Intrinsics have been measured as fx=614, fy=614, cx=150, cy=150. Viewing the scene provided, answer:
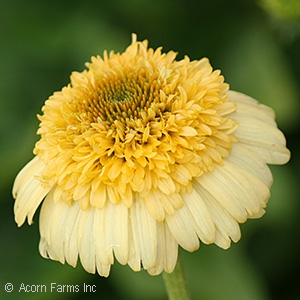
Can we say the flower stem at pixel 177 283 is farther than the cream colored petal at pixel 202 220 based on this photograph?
Yes

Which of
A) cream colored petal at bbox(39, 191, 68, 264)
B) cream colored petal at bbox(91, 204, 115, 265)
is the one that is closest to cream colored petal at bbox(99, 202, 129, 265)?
cream colored petal at bbox(91, 204, 115, 265)

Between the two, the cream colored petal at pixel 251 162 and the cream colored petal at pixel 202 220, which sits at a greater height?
the cream colored petal at pixel 251 162

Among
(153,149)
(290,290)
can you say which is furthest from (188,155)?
(290,290)

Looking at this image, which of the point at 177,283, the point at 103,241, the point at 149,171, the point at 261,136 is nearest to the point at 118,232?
the point at 103,241

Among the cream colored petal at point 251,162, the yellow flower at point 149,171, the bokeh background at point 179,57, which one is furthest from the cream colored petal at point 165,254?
the bokeh background at point 179,57

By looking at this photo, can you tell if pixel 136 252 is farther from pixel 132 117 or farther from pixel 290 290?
pixel 290 290

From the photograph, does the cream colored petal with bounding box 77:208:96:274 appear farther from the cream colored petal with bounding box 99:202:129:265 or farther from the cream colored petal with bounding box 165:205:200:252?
the cream colored petal with bounding box 165:205:200:252

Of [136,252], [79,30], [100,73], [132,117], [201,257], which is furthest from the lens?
[79,30]

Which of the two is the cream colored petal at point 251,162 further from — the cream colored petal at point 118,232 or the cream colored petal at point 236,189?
the cream colored petal at point 118,232

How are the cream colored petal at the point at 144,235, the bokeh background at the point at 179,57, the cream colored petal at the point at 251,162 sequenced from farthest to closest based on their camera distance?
the bokeh background at the point at 179,57 < the cream colored petal at the point at 251,162 < the cream colored petal at the point at 144,235
